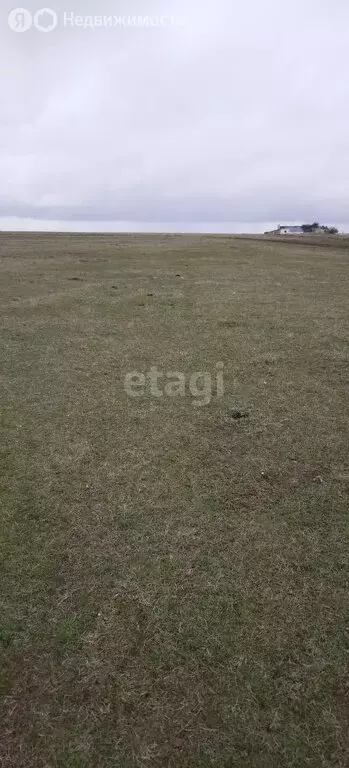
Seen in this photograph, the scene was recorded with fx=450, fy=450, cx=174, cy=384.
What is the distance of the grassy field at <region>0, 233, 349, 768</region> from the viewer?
303 centimetres

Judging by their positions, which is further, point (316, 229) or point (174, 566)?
point (316, 229)

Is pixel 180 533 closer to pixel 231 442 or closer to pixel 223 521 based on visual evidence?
pixel 223 521

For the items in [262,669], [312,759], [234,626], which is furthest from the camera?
[234,626]

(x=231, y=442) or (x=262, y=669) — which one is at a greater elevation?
(x=231, y=442)

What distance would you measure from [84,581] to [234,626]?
1401mm

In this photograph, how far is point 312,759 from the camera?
285cm

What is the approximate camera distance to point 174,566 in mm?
4289

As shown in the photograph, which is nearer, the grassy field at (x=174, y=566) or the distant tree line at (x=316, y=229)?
the grassy field at (x=174, y=566)

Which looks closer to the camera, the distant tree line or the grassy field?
the grassy field

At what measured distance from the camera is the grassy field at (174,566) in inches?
119

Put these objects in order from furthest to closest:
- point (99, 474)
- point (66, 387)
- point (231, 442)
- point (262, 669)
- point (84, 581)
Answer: point (66, 387) < point (231, 442) < point (99, 474) < point (84, 581) < point (262, 669)

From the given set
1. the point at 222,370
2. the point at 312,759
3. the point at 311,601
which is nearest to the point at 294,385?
the point at 222,370

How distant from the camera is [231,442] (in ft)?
21.1

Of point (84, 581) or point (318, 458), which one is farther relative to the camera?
point (318, 458)
